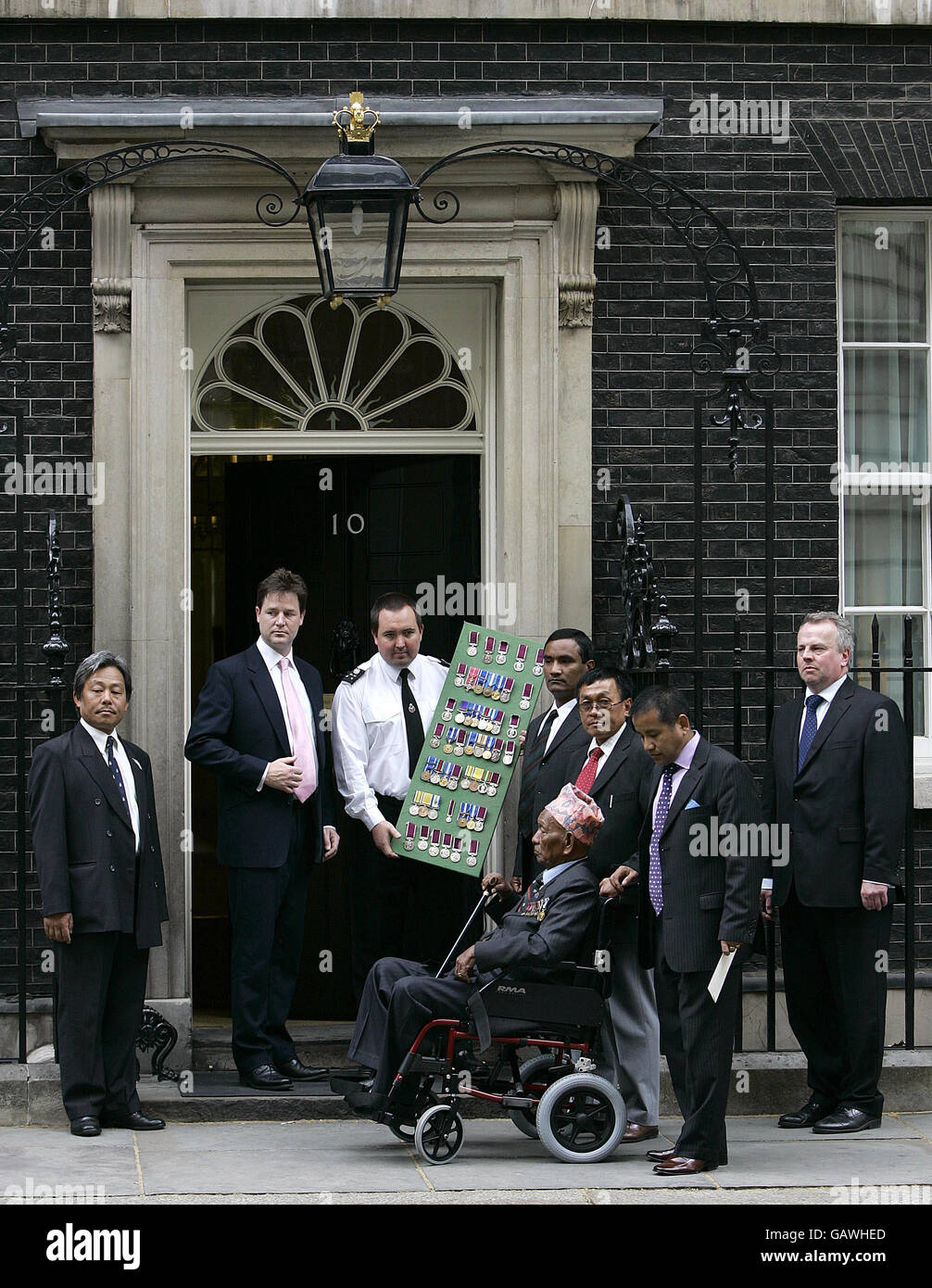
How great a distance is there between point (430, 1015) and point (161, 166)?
411cm

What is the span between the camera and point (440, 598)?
380 inches

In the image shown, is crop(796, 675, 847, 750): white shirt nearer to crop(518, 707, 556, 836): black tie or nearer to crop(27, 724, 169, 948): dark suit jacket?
crop(518, 707, 556, 836): black tie

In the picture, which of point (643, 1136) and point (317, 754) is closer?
point (643, 1136)

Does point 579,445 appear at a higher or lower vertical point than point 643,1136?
higher

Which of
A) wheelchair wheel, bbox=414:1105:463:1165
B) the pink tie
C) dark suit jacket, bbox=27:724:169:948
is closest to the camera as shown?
→ wheelchair wheel, bbox=414:1105:463:1165

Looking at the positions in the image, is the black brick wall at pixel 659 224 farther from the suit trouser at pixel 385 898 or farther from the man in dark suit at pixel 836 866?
the suit trouser at pixel 385 898

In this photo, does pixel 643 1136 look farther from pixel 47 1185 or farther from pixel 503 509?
pixel 503 509

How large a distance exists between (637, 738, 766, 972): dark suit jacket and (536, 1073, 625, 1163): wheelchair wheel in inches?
22.3

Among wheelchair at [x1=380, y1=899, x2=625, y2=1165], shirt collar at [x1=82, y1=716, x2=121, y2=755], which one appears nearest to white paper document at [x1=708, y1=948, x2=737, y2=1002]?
wheelchair at [x1=380, y1=899, x2=625, y2=1165]

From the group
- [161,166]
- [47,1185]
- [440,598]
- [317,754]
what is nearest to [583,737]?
[317,754]

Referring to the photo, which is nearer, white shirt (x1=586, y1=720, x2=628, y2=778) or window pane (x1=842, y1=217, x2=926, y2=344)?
white shirt (x1=586, y1=720, x2=628, y2=778)

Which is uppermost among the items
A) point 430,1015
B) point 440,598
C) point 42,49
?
point 42,49

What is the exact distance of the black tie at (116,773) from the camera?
790 cm

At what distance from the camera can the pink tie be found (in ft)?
27.7
